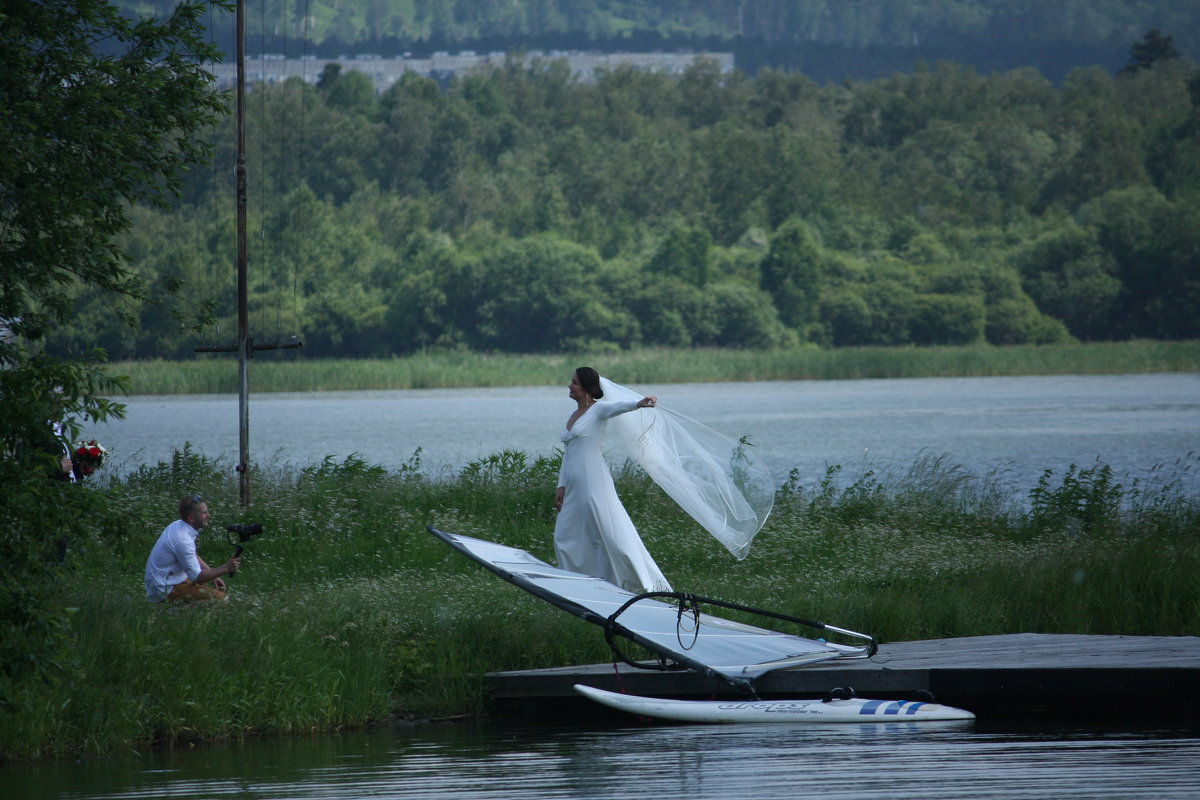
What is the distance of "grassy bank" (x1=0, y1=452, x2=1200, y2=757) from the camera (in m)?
9.56

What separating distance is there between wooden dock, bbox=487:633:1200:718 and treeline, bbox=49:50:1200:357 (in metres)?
54.2

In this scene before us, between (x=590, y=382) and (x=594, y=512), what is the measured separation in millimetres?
925

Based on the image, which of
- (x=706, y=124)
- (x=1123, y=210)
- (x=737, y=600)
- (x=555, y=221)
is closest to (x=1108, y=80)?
(x=706, y=124)

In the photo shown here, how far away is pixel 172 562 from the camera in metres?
10.9

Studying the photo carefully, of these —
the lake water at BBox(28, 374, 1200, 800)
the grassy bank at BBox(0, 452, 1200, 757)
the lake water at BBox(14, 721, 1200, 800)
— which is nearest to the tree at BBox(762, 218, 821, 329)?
the grassy bank at BBox(0, 452, 1200, 757)

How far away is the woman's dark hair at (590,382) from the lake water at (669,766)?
2.40 m

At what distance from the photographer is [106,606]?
10008 millimetres

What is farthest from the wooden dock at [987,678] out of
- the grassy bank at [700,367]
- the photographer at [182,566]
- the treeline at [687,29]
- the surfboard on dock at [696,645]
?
the treeline at [687,29]

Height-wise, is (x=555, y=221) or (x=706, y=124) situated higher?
(x=706, y=124)

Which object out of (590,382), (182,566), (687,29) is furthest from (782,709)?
(687,29)

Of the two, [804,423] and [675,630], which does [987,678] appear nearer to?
[675,630]

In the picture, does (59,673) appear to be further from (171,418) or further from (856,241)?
(856,241)

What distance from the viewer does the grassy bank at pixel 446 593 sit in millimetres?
9562

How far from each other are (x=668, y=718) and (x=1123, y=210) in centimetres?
7925
